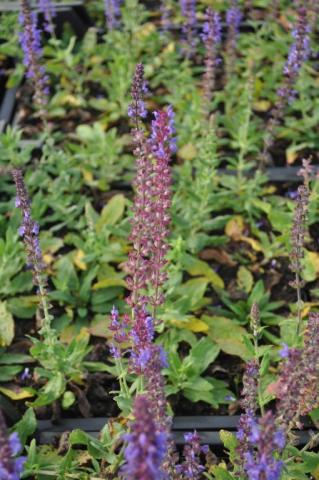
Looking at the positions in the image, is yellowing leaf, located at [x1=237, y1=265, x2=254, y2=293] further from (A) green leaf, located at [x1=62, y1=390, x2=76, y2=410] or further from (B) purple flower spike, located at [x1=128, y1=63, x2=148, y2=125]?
(B) purple flower spike, located at [x1=128, y1=63, x2=148, y2=125]

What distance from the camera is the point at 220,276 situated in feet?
14.8

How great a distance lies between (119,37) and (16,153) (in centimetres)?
181

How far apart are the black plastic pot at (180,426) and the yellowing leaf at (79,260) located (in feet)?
3.48

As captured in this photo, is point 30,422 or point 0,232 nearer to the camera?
point 30,422

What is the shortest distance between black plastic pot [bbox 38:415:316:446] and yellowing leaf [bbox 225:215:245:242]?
1478mm

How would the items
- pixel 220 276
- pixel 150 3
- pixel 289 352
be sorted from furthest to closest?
pixel 150 3 → pixel 220 276 → pixel 289 352

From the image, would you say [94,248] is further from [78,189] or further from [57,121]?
[57,121]

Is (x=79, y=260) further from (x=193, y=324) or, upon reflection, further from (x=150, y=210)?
(x=150, y=210)

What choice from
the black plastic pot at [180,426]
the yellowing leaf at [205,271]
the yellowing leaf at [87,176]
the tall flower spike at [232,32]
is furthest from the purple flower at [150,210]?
the tall flower spike at [232,32]

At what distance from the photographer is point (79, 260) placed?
4328 millimetres

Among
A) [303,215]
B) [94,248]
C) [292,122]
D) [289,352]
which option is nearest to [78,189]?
[94,248]

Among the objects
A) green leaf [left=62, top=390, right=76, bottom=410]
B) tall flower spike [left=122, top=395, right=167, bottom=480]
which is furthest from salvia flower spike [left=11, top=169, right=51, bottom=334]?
tall flower spike [left=122, top=395, right=167, bottom=480]

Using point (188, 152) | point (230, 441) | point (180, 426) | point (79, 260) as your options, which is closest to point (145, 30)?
point (188, 152)

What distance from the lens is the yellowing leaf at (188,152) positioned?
5.11m
